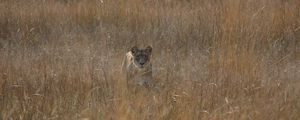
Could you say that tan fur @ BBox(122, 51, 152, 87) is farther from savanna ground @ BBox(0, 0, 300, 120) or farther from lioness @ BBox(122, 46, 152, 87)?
savanna ground @ BBox(0, 0, 300, 120)

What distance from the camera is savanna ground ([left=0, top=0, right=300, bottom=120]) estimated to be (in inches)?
173

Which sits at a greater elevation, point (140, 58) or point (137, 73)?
point (140, 58)

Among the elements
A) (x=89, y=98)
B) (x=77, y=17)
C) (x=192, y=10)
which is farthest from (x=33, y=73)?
(x=192, y=10)

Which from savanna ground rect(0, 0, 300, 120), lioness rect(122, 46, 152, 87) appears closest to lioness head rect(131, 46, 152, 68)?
lioness rect(122, 46, 152, 87)

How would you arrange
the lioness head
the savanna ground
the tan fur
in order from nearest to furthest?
the savanna ground, the tan fur, the lioness head

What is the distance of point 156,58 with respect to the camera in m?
6.61

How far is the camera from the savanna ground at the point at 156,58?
4395 millimetres

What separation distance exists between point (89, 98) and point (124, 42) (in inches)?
107

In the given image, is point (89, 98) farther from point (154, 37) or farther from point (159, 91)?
point (154, 37)

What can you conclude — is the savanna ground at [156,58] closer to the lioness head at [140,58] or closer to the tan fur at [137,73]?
the tan fur at [137,73]

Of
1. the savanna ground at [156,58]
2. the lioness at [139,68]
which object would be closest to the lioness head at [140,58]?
the lioness at [139,68]

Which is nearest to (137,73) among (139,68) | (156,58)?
(139,68)

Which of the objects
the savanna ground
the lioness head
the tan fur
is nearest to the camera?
the savanna ground

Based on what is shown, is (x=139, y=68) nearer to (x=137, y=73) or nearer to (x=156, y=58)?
(x=137, y=73)
